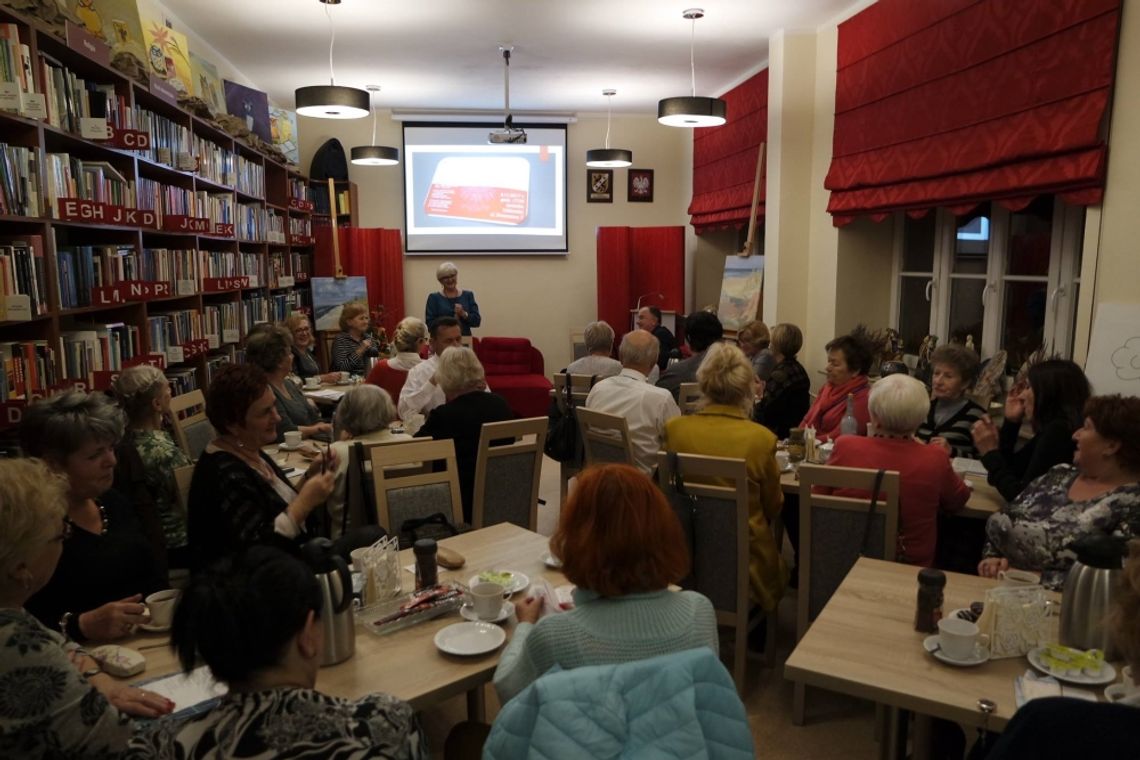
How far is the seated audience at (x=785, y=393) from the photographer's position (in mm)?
4266

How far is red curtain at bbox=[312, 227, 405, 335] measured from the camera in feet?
27.3

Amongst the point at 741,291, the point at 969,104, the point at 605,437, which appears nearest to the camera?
the point at 605,437

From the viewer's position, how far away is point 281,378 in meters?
4.08

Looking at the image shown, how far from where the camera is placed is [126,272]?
382 cm

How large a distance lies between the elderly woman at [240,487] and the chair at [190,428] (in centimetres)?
139

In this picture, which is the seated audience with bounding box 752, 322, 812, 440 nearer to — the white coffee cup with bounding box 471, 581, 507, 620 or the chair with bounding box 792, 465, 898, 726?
the chair with bounding box 792, 465, 898, 726

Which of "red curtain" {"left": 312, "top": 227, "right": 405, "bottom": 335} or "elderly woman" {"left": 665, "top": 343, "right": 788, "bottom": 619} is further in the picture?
"red curtain" {"left": 312, "top": 227, "right": 405, "bottom": 335}

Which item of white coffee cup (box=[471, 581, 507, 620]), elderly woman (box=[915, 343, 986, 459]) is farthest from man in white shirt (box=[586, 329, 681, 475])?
white coffee cup (box=[471, 581, 507, 620])

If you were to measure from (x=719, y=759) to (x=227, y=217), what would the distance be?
17.7 ft

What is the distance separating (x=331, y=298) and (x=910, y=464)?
6393mm

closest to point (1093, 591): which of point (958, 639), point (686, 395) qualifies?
point (958, 639)

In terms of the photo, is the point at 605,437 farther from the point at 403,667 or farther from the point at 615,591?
the point at 615,591

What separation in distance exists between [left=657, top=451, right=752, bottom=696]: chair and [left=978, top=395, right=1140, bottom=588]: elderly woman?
78cm

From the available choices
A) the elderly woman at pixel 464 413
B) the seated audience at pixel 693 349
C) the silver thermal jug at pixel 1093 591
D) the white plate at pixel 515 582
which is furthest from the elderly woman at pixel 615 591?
the seated audience at pixel 693 349
